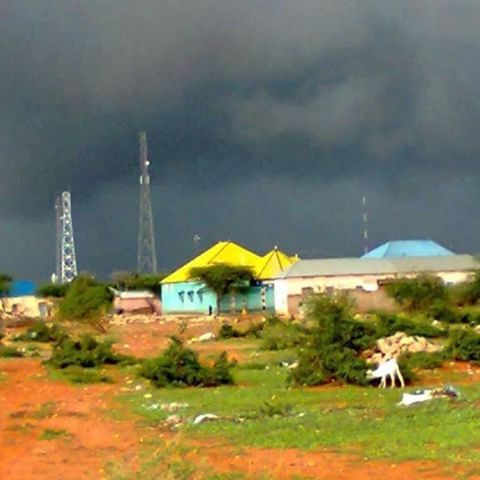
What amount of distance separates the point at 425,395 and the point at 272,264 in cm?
7361

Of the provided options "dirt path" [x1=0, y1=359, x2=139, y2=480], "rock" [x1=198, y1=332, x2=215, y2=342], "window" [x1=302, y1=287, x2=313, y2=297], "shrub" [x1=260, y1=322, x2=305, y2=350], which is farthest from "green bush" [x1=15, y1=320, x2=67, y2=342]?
"dirt path" [x1=0, y1=359, x2=139, y2=480]

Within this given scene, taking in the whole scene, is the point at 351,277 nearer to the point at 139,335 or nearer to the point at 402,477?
the point at 139,335

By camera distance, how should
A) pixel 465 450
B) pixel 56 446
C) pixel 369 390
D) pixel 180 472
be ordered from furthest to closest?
pixel 369 390, pixel 56 446, pixel 465 450, pixel 180 472

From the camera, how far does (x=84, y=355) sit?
35719mm

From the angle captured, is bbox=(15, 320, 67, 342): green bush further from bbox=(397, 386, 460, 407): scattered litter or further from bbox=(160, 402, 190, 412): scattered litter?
bbox=(397, 386, 460, 407): scattered litter

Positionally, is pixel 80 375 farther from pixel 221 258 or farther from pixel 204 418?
pixel 221 258

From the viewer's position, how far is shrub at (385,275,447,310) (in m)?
64.9

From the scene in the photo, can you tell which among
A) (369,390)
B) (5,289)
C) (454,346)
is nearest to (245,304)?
(5,289)

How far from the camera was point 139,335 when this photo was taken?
57.0 meters

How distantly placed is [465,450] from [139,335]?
4355 cm

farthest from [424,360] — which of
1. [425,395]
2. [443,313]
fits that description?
[443,313]

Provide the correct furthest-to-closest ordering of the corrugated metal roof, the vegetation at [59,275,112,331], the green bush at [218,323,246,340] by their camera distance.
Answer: the corrugated metal roof < the vegetation at [59,275,112,331] < the green bush at [218,323,246,340]

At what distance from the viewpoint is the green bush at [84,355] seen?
35.3 m

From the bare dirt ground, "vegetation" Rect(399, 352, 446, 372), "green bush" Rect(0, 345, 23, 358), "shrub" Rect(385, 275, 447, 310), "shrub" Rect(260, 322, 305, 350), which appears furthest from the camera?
"shrub" Rect(385, 275, 447, 310)
